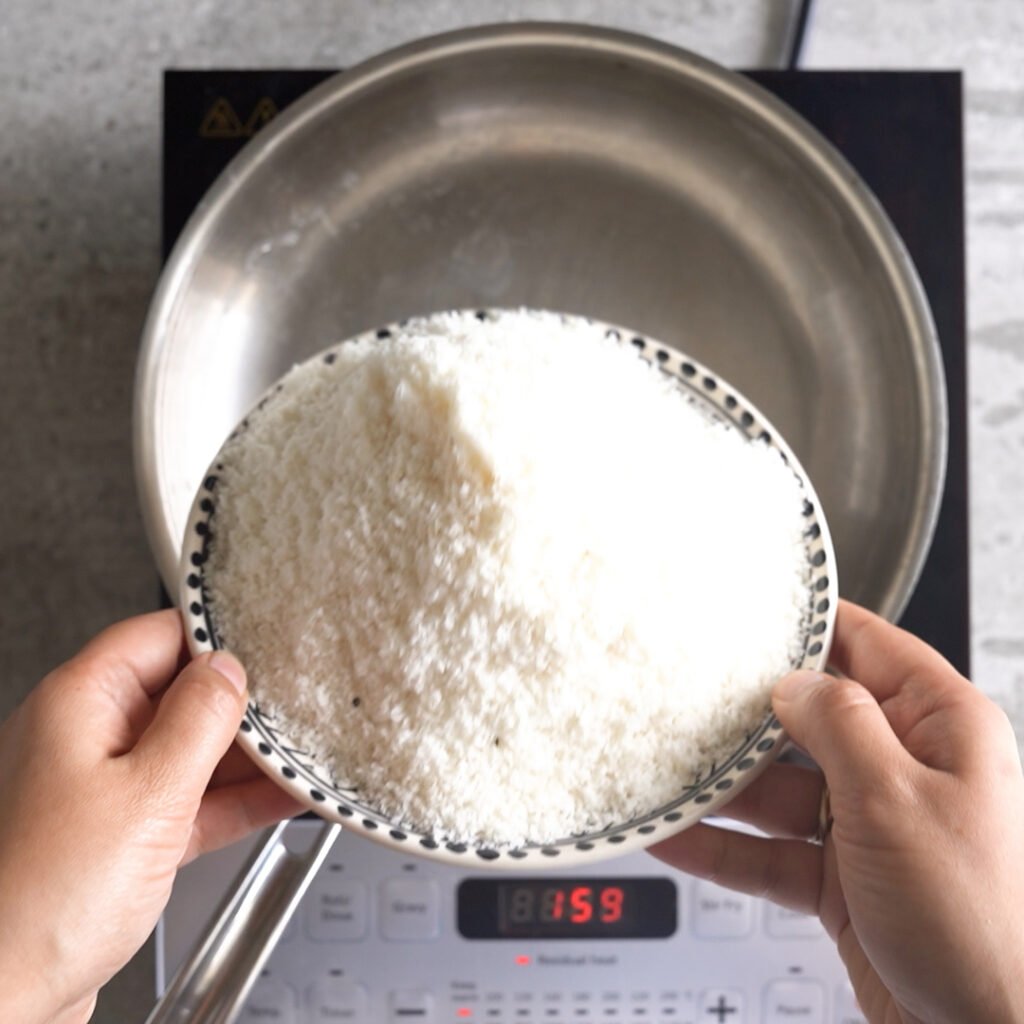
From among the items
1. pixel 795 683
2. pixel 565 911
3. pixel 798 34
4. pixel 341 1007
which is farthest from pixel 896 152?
pixel 341 1007

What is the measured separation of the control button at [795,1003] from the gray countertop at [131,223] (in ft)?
0.99

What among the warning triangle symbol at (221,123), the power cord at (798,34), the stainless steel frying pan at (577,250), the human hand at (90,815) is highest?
the power cord at (798,34)

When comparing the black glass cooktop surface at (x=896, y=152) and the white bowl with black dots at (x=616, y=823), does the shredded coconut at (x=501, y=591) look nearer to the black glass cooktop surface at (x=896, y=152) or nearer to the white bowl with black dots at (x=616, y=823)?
the white bowl with black dots at (x=616, y=823)

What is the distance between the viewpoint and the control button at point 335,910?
54 centimetres

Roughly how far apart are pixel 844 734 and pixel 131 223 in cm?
59

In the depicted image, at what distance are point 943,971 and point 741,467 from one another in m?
0.23

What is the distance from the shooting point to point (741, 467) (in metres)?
0.47

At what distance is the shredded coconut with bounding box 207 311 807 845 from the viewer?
1.39 feet

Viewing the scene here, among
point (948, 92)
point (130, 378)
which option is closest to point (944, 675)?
point (948, 92)

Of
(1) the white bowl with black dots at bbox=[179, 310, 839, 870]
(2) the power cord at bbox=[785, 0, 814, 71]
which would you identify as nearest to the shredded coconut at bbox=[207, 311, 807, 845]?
(1) the white bowl with black dots at bbox=[179, 310, 839, 870]

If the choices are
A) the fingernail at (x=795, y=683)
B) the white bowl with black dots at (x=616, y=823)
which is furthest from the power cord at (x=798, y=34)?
the fingernail at (x=795, y=683)

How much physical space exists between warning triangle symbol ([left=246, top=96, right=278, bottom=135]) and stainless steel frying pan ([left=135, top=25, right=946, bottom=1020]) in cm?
4

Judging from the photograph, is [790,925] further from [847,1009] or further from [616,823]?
[616,823]

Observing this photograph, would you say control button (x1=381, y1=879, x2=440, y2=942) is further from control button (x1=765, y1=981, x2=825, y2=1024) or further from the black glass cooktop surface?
the black glass cooktop surface
